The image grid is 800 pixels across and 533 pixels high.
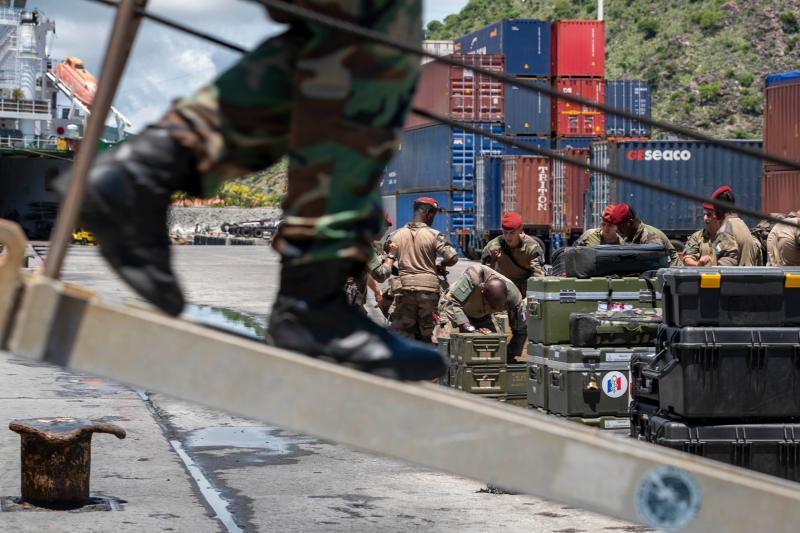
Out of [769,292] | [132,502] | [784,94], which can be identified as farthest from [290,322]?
[784,94]

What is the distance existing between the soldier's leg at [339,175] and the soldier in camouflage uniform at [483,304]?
8.35 m

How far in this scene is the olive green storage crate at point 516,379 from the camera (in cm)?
981

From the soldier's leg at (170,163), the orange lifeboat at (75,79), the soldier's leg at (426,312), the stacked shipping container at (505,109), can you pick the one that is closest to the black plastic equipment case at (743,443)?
the soldier's leg at (170,163)

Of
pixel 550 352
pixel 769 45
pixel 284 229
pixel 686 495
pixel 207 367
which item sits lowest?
pixel 550 352

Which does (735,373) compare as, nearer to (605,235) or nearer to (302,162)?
(302,162)

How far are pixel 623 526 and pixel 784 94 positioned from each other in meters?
19.1

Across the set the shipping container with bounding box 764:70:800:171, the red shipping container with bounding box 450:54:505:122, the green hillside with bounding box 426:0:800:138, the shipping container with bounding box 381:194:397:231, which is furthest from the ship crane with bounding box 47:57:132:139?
the shipping container with bounding box 764:70:800:171

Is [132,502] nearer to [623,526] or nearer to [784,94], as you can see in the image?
[623,526]

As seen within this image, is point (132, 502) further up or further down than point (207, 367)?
further down

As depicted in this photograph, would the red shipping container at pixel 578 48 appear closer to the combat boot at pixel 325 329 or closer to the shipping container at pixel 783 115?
the shipping container at pixel 783 115

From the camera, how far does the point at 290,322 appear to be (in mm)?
2035

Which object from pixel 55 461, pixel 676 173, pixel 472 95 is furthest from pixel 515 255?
pixel 472 95

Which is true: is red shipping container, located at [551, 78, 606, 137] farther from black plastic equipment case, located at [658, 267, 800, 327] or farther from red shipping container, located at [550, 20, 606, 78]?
black plastic equipment case, located at [658, 267, 800, 327]

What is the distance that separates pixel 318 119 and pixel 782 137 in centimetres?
2374
